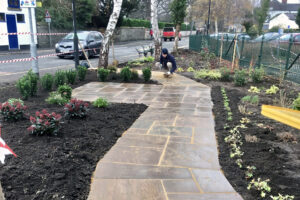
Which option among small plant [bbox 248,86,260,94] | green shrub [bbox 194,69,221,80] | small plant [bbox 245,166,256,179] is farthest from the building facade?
small plant [bbox 245,166,256,179]

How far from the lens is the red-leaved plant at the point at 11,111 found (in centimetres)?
436

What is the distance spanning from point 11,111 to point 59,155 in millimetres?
1564

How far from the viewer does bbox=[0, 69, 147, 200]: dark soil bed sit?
2.71 m

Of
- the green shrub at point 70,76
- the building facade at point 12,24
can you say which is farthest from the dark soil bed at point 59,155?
the building facade at point 12,24

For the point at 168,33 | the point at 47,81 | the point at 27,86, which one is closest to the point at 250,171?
the point at 27,86

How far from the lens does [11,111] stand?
4367 mm

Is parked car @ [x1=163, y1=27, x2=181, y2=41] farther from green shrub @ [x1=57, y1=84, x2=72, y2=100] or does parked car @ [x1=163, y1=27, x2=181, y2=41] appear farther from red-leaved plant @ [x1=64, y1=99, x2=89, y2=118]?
red-leaved plant @ [x1=64, y1=99, x2=89, y2=118]

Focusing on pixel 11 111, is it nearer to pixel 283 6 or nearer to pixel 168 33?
pixel 168 33

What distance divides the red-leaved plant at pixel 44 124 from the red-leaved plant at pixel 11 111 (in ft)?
2.37

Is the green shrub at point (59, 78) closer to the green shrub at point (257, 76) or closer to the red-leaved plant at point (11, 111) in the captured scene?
the red-leaved plant at point (11, 111)

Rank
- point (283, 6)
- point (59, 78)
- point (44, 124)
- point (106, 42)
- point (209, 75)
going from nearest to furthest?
point (44, 124)
point (59, 78)
point (209, 75)
point (106, 42)
point (283, 6)

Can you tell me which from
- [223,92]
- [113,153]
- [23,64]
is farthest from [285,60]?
[23,64]

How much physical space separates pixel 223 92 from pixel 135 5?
95.5 ft

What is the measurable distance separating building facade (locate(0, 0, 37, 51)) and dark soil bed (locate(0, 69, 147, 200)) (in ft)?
58.6
